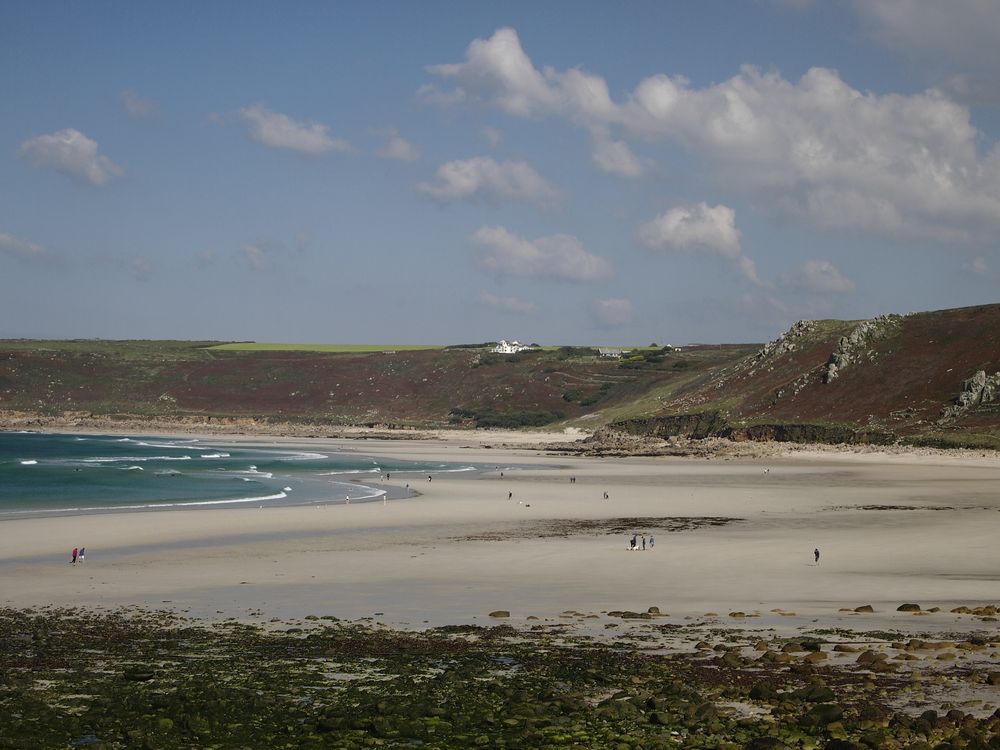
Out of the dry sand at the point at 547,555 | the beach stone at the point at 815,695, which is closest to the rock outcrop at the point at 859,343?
the dry sand at the point at 547,555

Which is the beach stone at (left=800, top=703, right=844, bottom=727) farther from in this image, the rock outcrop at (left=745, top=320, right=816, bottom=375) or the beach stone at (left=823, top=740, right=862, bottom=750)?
the rock outcrop at (left=745, top=320, right=816, bottom=375)

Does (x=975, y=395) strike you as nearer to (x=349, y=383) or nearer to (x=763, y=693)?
(x=763, y=693)

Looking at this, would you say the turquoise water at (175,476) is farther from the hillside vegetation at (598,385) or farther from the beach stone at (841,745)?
the beach stone at (841,745)

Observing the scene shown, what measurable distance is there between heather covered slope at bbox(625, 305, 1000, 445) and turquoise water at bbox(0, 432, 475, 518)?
31.2 meters

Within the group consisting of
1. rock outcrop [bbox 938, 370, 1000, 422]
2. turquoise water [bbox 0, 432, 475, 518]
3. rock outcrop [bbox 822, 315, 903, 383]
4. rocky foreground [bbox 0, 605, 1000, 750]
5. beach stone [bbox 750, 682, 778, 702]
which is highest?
rock outcrop [bbox 822, 315, 903, 383]

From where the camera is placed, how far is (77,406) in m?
154

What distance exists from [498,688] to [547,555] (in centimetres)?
1745

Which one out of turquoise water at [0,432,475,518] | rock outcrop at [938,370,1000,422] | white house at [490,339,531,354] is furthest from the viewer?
white house at [490,339,531,354]

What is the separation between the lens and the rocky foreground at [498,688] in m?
12.8

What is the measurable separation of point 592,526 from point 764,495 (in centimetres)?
1489

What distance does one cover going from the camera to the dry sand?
78.7 ft

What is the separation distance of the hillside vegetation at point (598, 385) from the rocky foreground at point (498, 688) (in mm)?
59508

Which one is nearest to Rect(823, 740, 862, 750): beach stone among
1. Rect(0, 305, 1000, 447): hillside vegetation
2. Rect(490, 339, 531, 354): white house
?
Rect(0, 305, 1000, 447): hillside vegetation

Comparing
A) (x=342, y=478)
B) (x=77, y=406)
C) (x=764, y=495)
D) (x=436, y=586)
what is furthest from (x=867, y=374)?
(x=77, y=406)
